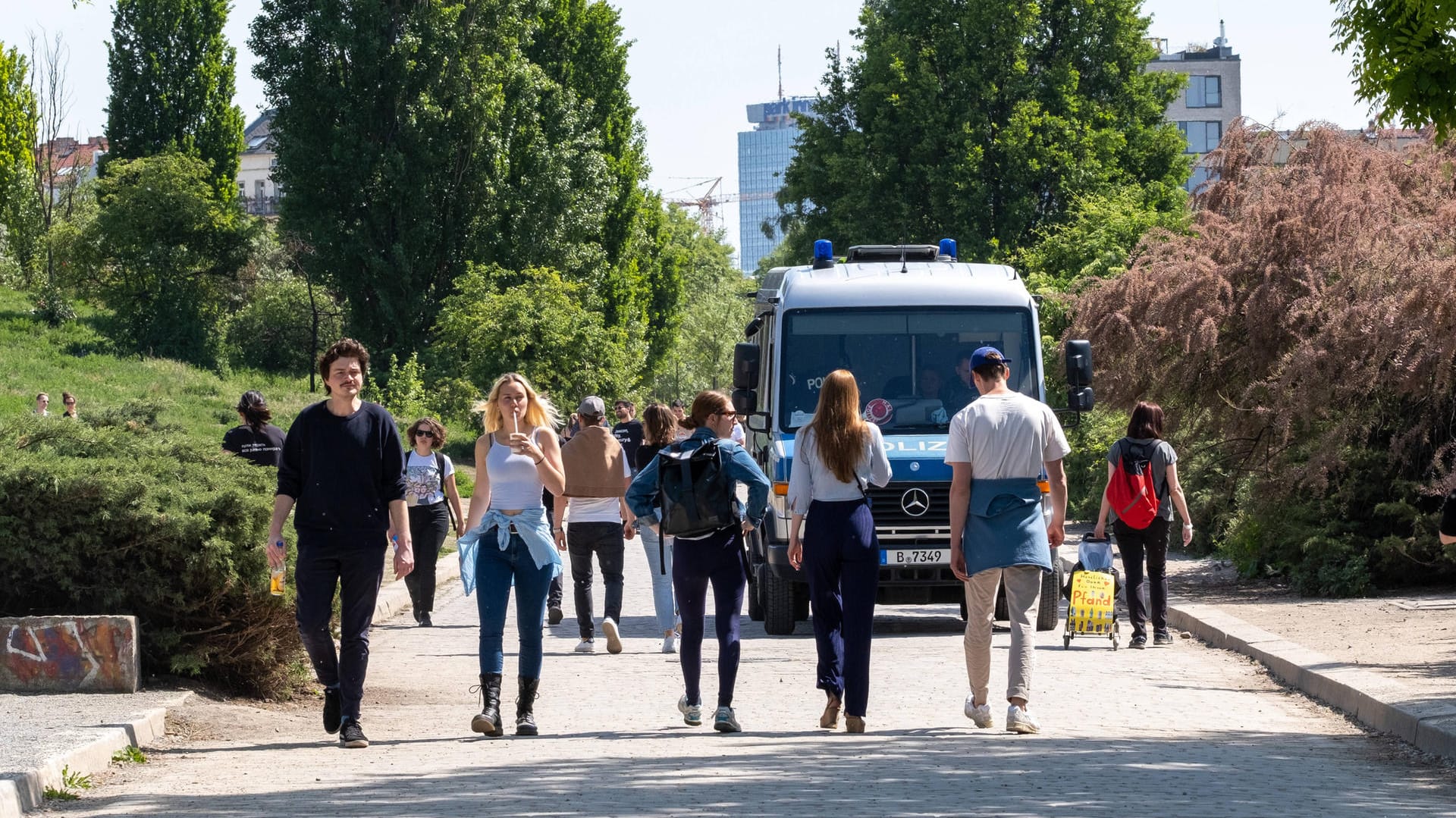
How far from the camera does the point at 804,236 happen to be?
52250mm

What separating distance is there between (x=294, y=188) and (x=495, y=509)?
42.7 metres

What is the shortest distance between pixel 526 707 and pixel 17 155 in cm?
5986

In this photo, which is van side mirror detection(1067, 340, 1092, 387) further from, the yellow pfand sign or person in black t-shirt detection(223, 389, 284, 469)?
person in black t-shirt detection(223, 389, 284, 469)

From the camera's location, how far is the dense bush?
921 cm

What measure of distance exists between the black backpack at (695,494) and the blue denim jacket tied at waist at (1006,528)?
1228 mm

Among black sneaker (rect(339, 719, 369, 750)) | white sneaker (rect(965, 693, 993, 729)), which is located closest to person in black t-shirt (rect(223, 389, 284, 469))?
black sneaker (rect(339, 719, 369, 750))

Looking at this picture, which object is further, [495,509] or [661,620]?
[661,620]

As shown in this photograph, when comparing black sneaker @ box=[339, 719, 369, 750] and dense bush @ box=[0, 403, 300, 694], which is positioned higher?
dense bush @ box=[0, 403, 300, 694]

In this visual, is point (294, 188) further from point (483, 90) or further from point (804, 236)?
point (804, 236)

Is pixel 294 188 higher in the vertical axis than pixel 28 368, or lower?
higher

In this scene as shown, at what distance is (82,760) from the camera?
7484 millimetres

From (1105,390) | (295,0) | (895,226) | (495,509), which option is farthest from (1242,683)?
(295,0)

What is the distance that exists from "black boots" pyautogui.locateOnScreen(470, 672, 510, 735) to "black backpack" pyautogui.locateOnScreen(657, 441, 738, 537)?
1135 mm

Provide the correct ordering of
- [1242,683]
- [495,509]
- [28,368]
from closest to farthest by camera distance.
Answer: [495,509] → [1242,683] → [28,368]
